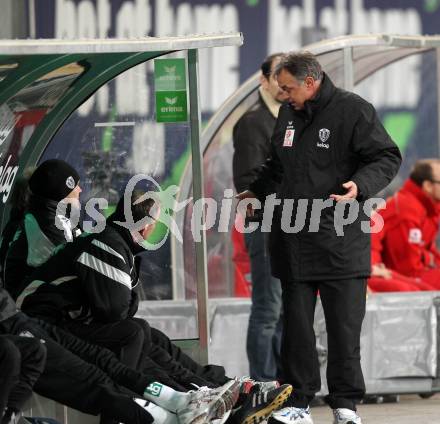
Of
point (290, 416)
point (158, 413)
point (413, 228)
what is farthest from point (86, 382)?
point (413, 228)

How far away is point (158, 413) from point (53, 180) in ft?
4.40

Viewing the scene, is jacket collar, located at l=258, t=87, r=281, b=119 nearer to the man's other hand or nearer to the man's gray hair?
the man's gray hair

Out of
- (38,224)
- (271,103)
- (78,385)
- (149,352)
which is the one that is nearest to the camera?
(78,385)

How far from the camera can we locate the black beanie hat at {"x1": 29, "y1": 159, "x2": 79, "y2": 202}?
7293 mm

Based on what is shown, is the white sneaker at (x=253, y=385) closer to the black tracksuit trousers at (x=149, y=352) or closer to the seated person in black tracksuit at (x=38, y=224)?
the black tracksuit trousers at (x=149, y=352)

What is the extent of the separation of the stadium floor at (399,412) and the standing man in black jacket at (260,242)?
18.5 inches

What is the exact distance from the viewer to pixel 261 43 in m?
12.3

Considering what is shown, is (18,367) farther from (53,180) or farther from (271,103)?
(271,103)

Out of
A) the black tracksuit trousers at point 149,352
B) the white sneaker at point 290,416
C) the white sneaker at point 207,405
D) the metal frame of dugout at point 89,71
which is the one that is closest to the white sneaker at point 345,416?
the white sneaker at point 290,416

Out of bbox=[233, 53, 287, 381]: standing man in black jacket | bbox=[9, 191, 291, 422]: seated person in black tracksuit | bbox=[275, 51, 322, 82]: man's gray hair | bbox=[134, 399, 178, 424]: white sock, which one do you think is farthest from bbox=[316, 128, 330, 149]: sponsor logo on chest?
bbox=[134, 399, 178, 424]: white sock

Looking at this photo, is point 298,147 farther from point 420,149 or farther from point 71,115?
point 420,149

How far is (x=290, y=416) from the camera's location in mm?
7426

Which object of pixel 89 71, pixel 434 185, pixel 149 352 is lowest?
pixel 149 352

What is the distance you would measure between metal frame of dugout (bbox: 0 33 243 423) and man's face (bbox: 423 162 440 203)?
298cm
